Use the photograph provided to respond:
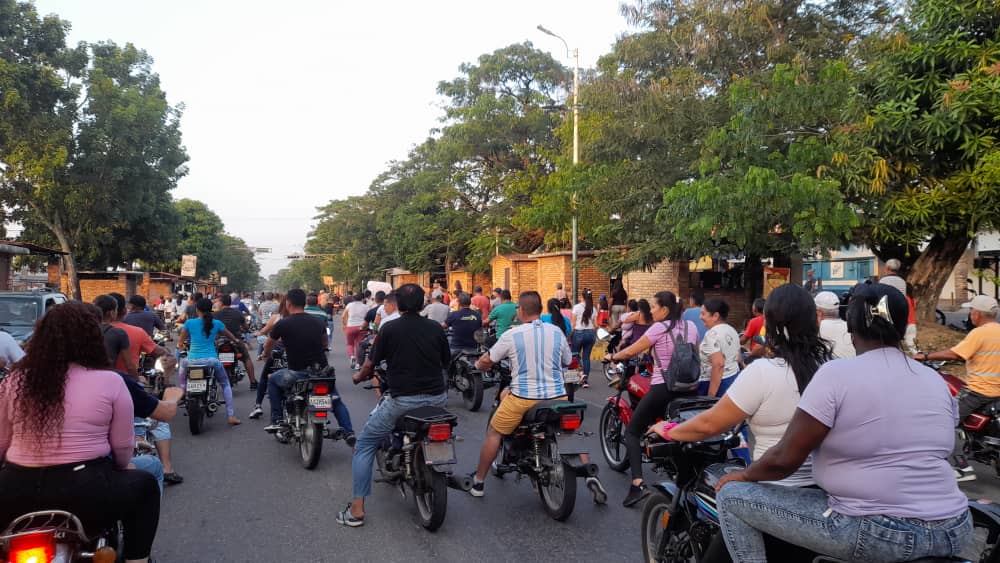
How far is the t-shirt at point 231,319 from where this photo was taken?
1127 centimetres

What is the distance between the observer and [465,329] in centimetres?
1148

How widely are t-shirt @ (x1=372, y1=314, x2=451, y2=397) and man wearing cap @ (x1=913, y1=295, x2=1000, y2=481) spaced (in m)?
4.48

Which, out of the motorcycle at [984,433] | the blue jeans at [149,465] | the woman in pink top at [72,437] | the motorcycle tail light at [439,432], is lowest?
the motorcycle at [984,433]

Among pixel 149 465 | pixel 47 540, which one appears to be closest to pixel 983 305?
pixel 149 465

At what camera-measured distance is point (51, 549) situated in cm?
299

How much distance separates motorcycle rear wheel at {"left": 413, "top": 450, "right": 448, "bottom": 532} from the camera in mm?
5145

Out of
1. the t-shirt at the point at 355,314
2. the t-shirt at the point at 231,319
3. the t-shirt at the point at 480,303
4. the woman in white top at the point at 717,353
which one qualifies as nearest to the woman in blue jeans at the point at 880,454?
the woman in white top at the point at 717,353

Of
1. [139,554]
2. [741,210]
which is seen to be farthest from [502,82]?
[139,554]

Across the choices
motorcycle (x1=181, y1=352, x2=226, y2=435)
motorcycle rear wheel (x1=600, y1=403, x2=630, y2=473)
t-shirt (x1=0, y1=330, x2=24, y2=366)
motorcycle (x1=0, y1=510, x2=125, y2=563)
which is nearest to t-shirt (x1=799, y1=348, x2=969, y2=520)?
motorcycle (x1=0, y1=510, x2=125, y2=563)

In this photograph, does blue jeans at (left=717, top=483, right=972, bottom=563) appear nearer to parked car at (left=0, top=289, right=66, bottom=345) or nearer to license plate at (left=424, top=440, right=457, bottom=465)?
license plate at (left=424, top=440, right=457, bottom=465)

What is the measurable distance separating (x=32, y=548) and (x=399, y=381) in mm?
2750

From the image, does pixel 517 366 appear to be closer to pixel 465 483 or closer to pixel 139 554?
pixel 465 483

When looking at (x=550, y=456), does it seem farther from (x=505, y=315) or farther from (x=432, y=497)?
(x=505, y=315)

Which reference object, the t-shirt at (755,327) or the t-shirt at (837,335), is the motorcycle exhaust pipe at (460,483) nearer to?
the t-shirt at (837,335)
